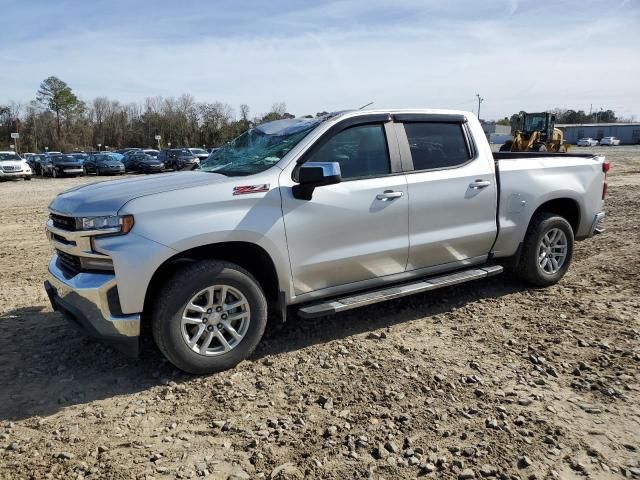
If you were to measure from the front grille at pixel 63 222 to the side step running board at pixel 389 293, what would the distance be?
1790 mm

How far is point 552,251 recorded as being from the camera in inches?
227

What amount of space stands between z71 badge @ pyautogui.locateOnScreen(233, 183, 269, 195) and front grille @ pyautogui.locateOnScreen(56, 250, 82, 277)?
4.08ft

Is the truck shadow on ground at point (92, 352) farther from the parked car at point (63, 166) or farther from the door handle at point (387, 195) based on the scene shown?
the parked car at point (63, 166)

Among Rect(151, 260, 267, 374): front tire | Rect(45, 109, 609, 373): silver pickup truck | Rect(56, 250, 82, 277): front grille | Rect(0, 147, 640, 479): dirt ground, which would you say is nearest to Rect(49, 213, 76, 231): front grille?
Rect(45, 109, 609, 373): silver pickup truck

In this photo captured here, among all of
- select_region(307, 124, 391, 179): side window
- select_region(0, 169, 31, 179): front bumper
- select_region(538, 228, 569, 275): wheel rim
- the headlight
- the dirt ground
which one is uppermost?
select_region(0, 169, 31, 179): front bumper

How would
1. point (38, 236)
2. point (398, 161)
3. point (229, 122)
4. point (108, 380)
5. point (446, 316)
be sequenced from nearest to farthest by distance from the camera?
point (108, 380) < point (398, 161) < point (446, 316) < point (38, 236) < point (229, 122)

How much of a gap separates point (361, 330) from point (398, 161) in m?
1.56

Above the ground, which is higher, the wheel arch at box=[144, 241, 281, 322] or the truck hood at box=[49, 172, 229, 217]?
the truck hood at box=[49, 172, 229, 217]

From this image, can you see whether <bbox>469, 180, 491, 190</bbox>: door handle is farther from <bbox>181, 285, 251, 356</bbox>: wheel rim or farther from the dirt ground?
<bbox>181, 285, 251, 356</bbox>: wheel rim

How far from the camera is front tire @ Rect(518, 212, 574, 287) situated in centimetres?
551

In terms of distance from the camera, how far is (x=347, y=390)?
3.66m

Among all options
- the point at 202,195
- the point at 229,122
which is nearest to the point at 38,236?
the point at 202,195

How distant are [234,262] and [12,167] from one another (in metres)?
30.0

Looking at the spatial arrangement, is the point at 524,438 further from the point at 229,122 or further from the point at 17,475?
the point at 229,122
